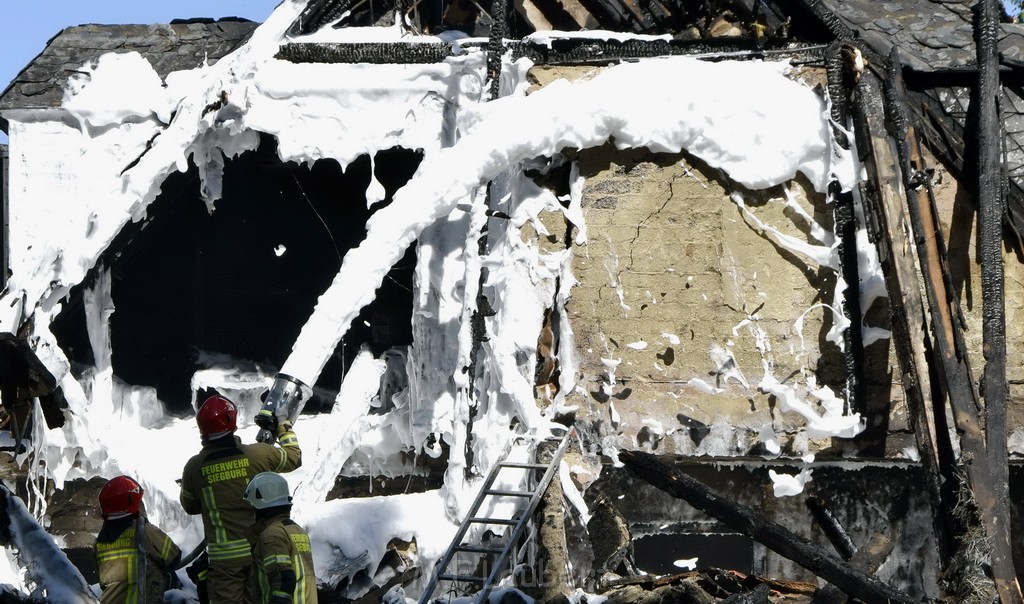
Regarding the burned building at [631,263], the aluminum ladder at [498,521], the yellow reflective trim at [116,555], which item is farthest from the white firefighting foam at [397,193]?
the yellow reflective trim at [116,555]

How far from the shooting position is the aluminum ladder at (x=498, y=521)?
5.21 metres

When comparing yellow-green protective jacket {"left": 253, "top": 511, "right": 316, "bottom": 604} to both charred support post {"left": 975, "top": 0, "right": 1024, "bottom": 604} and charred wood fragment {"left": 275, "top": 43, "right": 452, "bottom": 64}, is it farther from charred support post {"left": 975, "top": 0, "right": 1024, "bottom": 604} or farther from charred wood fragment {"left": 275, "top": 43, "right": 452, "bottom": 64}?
charred wood fragment {"left": 275, "top": 43, "right": 452, "bottom": 64}

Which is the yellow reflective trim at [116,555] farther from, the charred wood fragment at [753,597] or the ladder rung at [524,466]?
the charred wood fragment at [753,597]

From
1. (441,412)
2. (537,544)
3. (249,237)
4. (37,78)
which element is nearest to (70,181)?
(37,78)

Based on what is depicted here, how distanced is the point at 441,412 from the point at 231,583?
2.20 meters

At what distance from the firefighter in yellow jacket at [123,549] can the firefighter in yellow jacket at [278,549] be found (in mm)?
670

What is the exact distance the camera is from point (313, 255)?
8.05 m

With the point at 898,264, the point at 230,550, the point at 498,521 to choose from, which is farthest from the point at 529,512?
the point at 898,264

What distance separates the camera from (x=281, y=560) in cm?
432

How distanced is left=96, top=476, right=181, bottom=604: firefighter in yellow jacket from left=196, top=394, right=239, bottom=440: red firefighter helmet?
0.41 metres

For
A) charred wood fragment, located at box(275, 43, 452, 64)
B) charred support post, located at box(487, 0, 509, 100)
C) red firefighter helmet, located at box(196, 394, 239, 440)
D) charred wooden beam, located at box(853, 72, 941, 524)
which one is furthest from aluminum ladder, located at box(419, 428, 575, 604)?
charred wood fragment, located at box(275, 43, 452, 64)

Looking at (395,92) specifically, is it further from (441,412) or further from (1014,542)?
(1014,542)

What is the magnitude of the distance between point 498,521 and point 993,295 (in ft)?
9.56

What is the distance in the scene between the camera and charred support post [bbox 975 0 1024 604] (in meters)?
4.91
